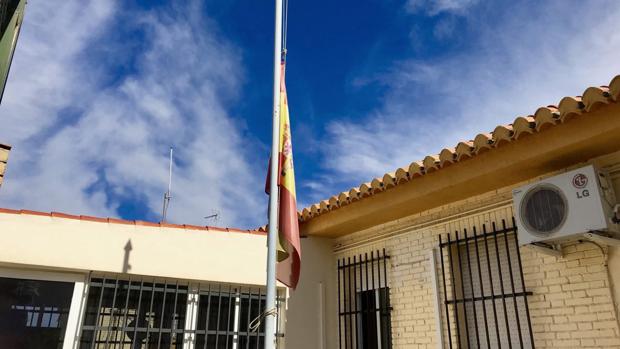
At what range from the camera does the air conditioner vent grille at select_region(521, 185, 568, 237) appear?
4363mm

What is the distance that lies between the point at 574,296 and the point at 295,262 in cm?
250

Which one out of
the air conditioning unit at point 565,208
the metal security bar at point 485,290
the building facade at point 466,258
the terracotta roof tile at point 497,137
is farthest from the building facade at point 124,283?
the air conditioning unit at point 565,208

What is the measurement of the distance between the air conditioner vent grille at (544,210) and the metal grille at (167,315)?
3.29 metres

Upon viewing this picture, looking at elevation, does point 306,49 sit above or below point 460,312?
above

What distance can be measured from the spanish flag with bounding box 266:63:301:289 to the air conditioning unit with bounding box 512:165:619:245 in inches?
80.2

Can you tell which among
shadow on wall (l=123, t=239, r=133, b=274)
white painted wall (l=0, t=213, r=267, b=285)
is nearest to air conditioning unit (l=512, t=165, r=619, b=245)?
white painted wall (l=0, t=213, r=267, b=285)

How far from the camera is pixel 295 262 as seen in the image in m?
4.29

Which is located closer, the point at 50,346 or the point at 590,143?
the point at 590,143

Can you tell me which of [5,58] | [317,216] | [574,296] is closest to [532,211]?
[574,296]

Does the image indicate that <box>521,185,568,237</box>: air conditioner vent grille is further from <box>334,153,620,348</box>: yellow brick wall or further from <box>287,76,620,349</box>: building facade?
<box>334,153,620,348</box>: yellow brick wall

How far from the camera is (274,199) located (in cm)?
409

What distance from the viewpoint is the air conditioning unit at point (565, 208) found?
162 inches

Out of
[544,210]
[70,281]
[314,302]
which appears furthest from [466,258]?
[70,281]

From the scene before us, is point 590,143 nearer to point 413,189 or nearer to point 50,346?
point 413,189
